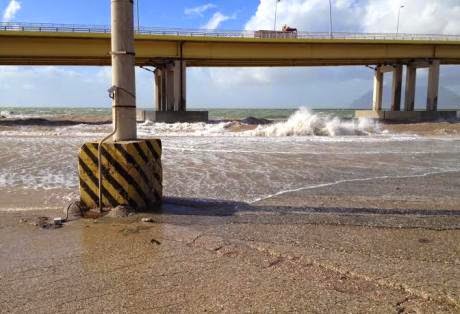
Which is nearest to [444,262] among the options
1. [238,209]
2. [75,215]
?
[238,209]

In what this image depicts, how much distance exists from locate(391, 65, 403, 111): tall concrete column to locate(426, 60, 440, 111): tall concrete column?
3.56m

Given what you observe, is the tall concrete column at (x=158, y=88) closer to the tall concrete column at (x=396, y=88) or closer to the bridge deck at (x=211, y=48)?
the bridge deck at (x=211, y=48)

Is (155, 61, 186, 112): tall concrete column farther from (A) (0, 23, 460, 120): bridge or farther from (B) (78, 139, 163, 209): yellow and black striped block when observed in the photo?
(B) (78, 139, 163, 209): yellow and black striped block

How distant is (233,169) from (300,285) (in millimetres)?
7277

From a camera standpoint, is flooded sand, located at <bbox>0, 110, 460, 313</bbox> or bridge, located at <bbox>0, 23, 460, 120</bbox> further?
bridge, located at <bbox>0, 23, 460, 120</bbox>

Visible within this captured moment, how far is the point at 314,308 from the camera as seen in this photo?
335 cm

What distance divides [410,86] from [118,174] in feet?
160

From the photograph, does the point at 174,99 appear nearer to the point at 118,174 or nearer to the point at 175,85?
the point at 175,85

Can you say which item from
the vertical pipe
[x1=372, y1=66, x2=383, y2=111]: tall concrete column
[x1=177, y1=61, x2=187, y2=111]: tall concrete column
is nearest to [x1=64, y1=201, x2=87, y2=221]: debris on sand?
[x1=177, y1=61, x2=187, y2=111]: tall concrete column

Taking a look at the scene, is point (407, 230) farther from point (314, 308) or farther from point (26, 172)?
point (26, 172)

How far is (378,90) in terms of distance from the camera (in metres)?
54.5

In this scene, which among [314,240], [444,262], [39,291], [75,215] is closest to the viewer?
[39,291]

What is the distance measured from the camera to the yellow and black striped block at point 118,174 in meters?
6.62

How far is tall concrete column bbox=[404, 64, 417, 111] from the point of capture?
1937 inches
